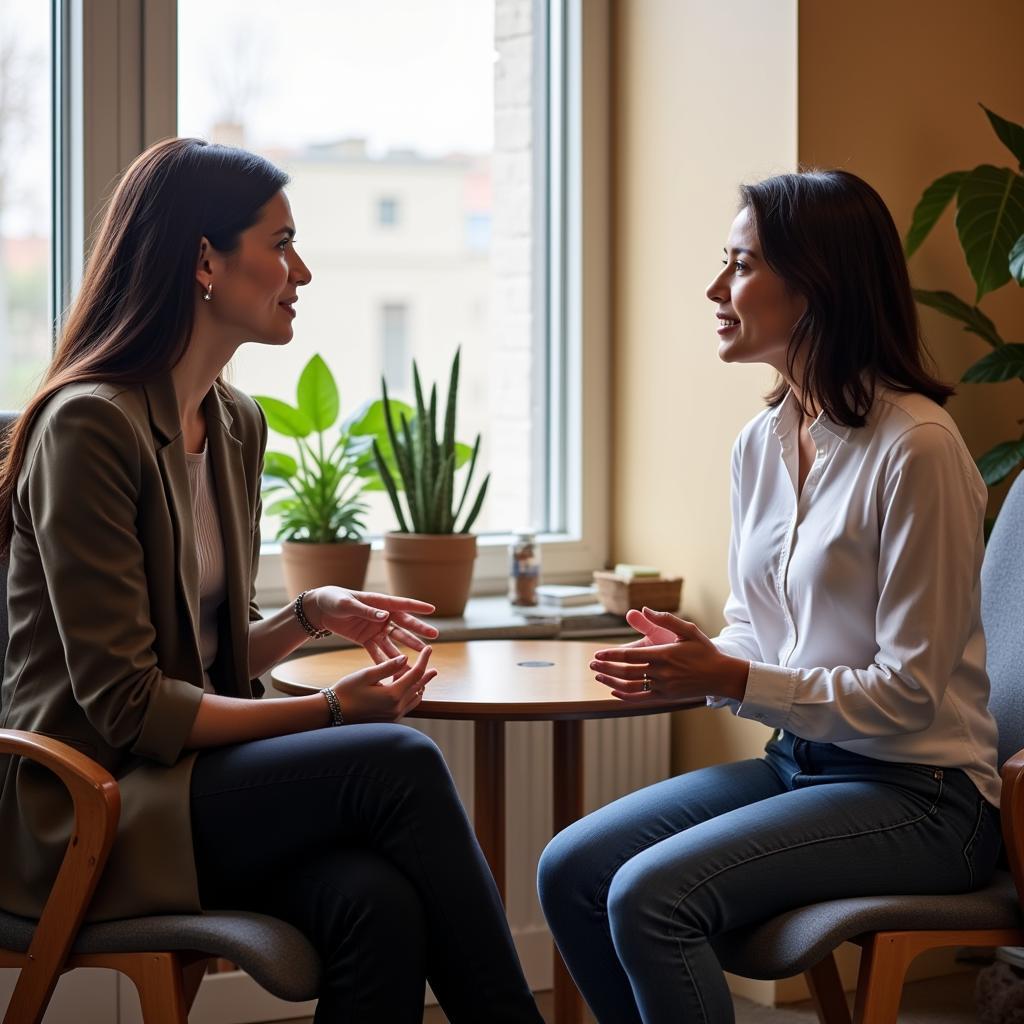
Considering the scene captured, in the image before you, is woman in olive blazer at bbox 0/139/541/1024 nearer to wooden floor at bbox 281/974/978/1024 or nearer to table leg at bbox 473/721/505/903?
table leg at bbox 473/721/505/903

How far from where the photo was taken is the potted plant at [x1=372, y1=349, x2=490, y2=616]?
2.63 m

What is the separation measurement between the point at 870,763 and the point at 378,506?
157 centimetres

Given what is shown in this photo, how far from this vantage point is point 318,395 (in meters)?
2.68

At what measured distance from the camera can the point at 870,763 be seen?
172cm

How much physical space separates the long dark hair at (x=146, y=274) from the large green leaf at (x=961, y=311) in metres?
1.36

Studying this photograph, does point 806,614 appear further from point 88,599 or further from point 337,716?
point 88,599

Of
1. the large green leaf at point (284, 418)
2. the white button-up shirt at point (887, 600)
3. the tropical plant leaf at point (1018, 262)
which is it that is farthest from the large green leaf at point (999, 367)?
the large green leaf at point (284, 418)

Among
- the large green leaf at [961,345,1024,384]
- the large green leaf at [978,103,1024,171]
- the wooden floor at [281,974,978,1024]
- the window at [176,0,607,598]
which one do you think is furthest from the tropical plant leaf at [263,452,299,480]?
the large green leaf at [978,103,1024,171]

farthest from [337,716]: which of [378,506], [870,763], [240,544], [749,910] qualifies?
[378,506]

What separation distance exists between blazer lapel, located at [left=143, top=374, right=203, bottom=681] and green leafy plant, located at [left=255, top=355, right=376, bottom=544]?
87 cm

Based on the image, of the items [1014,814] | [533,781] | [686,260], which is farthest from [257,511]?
[686,260]

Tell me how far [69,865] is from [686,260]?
6.03 feet

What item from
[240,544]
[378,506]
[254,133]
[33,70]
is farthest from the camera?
[378,506]

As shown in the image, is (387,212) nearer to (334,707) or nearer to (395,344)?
(395,344)
